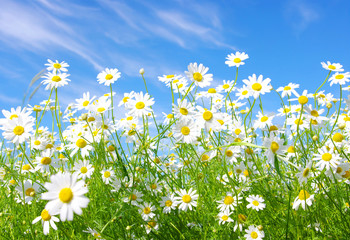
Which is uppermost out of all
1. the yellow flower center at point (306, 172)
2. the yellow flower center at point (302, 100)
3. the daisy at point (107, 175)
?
the yellow flower center at point (302, 100)

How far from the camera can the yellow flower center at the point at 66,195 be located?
156 centimetres

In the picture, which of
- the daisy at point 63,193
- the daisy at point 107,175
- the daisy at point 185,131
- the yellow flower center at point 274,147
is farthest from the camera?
the daisy at point 107,175

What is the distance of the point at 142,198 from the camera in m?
2.88

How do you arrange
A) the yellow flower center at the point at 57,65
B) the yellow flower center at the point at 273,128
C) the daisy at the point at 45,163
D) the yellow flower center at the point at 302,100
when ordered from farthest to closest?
the yellow flower center at the point at 57,65 → the daisy at the point at 45,163 → the yellow flower center at the point at 273,128 → the yellow flower center at the point at 302,100

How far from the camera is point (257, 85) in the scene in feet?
8.99

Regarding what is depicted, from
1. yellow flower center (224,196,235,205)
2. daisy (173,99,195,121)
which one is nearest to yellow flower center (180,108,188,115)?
daisy (173,99,195,121)

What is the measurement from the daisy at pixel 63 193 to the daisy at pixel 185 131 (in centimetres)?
103

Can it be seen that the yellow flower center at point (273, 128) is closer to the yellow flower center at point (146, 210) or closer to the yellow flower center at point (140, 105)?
the yellow flower center at point (140, 105)

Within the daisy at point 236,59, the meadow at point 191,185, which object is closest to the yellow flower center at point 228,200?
the meadow at point 191,185

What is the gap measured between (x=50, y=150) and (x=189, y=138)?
150 centimetres

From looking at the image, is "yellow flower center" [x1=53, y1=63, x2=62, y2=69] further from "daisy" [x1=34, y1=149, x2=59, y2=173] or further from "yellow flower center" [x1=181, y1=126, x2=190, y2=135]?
"yellow flower center" [x1=181, y1=126, x2=190, y2=135]

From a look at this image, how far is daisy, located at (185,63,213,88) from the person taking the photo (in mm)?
2600

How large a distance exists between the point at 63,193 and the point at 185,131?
113 centimetres

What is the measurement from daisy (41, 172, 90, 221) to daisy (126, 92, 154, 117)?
1159 millimetres
